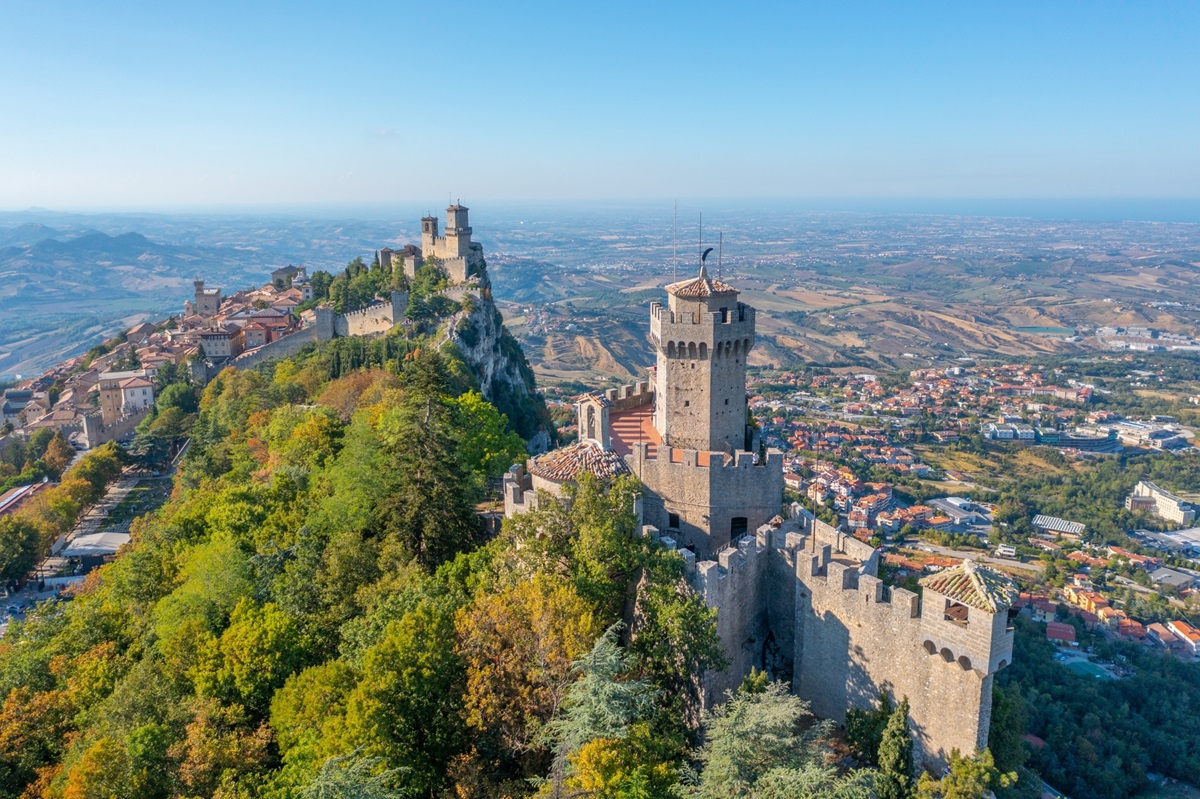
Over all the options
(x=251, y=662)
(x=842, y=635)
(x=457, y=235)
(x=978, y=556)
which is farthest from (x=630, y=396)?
(x=978, y=556)

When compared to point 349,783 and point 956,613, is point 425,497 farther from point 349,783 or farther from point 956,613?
point 956,613

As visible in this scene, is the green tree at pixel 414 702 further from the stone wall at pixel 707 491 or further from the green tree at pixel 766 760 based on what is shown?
the stone wall at pixel 707 491

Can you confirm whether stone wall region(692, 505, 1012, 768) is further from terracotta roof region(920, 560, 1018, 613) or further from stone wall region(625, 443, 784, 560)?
stone wall region(625, 443, 784, 560)

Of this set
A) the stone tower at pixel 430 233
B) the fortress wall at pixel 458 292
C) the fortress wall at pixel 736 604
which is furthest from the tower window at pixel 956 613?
the stone tower at pixel 430 233

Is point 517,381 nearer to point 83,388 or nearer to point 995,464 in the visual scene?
point 83,388

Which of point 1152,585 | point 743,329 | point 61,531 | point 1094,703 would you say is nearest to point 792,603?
point 743,329

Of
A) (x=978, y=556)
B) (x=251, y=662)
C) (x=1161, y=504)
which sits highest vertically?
(x=251, y=662)
